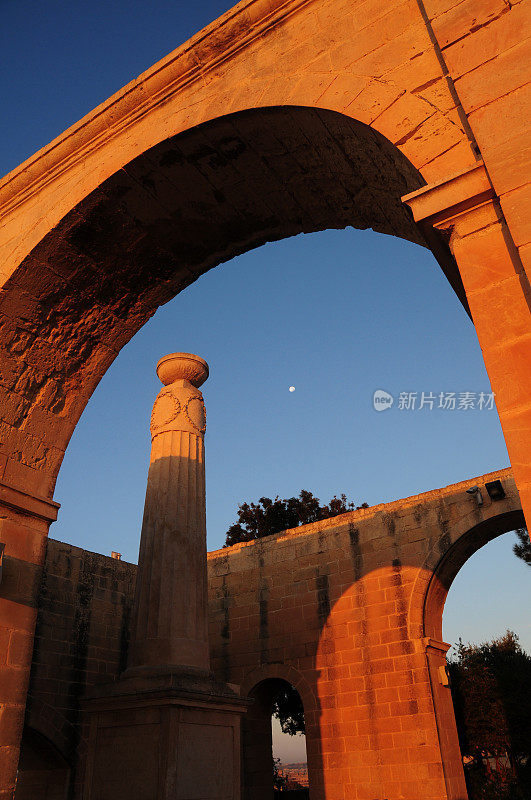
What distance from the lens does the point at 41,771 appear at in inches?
355

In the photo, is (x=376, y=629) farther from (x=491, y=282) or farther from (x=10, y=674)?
(x=491, y=282)

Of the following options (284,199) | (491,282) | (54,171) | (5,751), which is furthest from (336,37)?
(5,751)

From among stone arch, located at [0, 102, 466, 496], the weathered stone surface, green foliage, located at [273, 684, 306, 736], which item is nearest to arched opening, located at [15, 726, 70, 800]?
the weathered stone surface

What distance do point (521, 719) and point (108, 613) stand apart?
8503 millimetres

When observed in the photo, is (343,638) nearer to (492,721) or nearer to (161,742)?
(492,721)

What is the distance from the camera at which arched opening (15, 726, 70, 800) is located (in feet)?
29.0

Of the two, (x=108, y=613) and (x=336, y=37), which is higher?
(x=336, y=37)

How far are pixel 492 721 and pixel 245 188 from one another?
1195cm

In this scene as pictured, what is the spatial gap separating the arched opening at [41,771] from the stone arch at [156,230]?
6459mm

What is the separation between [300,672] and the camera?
10633mm

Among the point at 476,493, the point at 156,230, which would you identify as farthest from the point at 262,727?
the point at 156,230

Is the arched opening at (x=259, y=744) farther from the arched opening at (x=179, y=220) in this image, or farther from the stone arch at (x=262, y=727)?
the arched opening at (x=179, y=220)

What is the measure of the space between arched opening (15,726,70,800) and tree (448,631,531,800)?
7391 millimetres

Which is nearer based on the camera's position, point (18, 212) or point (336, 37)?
point (336, 37)
